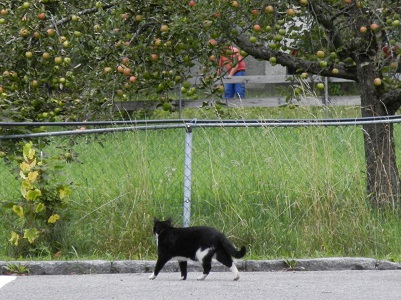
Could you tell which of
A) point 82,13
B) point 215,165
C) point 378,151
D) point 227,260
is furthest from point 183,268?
point 82,13

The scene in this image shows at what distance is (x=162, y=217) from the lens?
9.73 meters

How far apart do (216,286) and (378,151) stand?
307 cm

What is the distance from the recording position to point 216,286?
8078 mm

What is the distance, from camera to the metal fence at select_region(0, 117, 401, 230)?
31.9ft

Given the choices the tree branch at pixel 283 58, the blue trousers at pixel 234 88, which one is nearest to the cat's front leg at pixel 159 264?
the tree branch at pixel 283 58

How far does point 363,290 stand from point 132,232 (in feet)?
8.46

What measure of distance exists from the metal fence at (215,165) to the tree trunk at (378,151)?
0.17m

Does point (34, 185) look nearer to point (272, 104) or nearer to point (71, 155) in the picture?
point (71, 155)

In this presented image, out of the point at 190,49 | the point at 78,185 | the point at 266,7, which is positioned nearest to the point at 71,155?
the point at 78,185

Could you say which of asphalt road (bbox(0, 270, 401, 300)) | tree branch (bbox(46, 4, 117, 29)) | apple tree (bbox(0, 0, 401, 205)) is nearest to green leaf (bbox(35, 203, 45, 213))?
asphalt road (bbox(0, 270, 401, 300))

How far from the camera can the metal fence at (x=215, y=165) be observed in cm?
971

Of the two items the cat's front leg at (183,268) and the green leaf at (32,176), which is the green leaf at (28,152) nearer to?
the green leaf at (32,176)

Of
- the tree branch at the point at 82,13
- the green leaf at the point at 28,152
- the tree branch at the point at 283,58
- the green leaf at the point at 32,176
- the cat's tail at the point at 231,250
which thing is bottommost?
the cat's tail at the point at 231,250

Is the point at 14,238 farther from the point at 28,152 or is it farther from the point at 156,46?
the point at 156,46
